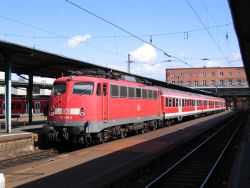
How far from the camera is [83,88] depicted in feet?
57.8

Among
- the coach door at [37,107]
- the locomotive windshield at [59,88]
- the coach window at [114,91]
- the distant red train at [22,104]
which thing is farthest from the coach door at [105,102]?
the coach door at [37,107]

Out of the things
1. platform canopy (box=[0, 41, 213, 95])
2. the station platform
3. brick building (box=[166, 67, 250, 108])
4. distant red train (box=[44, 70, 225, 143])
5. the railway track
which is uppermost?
brick building (box=[166, 67, 250, 108])

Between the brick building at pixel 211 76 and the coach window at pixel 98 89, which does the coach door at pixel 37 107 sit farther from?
the brick building at pixel 211 76

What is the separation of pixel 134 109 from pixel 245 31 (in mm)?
10188

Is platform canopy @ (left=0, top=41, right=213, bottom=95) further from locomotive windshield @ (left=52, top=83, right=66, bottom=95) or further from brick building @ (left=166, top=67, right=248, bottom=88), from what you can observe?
brick building @ (left=166, top=67, right=248, bottom=88)

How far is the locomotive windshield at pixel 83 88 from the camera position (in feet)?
57.6

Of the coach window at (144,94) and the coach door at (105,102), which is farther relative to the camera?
the coach window at (144,94)

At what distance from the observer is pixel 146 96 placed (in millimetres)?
25000

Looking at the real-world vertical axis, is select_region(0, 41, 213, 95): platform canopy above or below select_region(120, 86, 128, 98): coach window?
above

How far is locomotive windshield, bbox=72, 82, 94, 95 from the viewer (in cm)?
1755

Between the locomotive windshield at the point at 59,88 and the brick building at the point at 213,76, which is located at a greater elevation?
the brick building at the point at 213,76

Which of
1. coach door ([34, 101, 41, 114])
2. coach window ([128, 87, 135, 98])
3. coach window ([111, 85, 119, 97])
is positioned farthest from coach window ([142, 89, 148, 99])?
coach door ([34, 101, 41, 114])

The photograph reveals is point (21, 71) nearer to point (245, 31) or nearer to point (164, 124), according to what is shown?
point (164, 124)

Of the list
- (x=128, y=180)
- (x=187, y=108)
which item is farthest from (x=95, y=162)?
(x=187, y=108)
